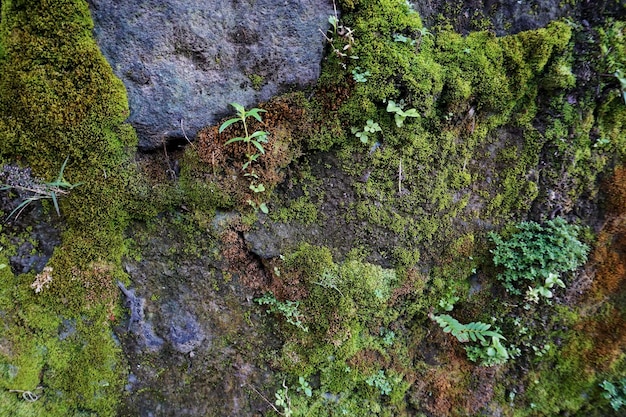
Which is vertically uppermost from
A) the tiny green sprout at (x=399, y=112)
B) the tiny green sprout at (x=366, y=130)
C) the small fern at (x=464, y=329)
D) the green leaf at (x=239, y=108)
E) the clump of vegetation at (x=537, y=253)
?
the tiny green sprout at (x=399, y=112)

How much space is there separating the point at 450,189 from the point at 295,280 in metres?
1.60

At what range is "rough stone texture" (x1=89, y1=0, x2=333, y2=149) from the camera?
2.80 m

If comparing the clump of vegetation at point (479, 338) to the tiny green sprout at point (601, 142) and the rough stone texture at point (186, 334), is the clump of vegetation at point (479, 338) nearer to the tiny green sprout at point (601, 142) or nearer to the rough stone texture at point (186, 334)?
the rough stone texture at point (186, 334)

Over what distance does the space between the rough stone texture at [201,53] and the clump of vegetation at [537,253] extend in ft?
7.57

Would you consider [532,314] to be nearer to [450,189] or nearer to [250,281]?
[450,189]

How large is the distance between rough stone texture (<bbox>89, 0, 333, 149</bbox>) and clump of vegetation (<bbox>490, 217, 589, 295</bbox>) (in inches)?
90.8

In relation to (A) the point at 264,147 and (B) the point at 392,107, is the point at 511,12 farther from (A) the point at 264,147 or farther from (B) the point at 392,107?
(A) the point at 264,147

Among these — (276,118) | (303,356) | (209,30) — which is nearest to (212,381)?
(303,356)

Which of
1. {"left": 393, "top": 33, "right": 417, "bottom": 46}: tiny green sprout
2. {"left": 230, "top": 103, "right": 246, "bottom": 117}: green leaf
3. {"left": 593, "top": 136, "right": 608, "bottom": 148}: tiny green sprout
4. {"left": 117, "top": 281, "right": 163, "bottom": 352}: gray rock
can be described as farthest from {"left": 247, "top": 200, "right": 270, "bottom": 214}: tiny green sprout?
{"left": 593, "top": 136, "right": 608, "bottom": 148}: tiny green sprout

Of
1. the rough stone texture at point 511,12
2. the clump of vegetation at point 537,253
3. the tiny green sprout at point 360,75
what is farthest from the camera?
the clump of vegetation at point 537,253

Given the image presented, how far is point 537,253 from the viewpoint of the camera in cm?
344

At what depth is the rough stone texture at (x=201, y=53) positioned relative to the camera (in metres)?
2.80

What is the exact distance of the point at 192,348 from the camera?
3.25 meters

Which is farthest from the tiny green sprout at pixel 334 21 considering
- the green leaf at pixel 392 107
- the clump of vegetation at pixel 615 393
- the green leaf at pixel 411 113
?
the clump of vegetation at pixel 615 393
